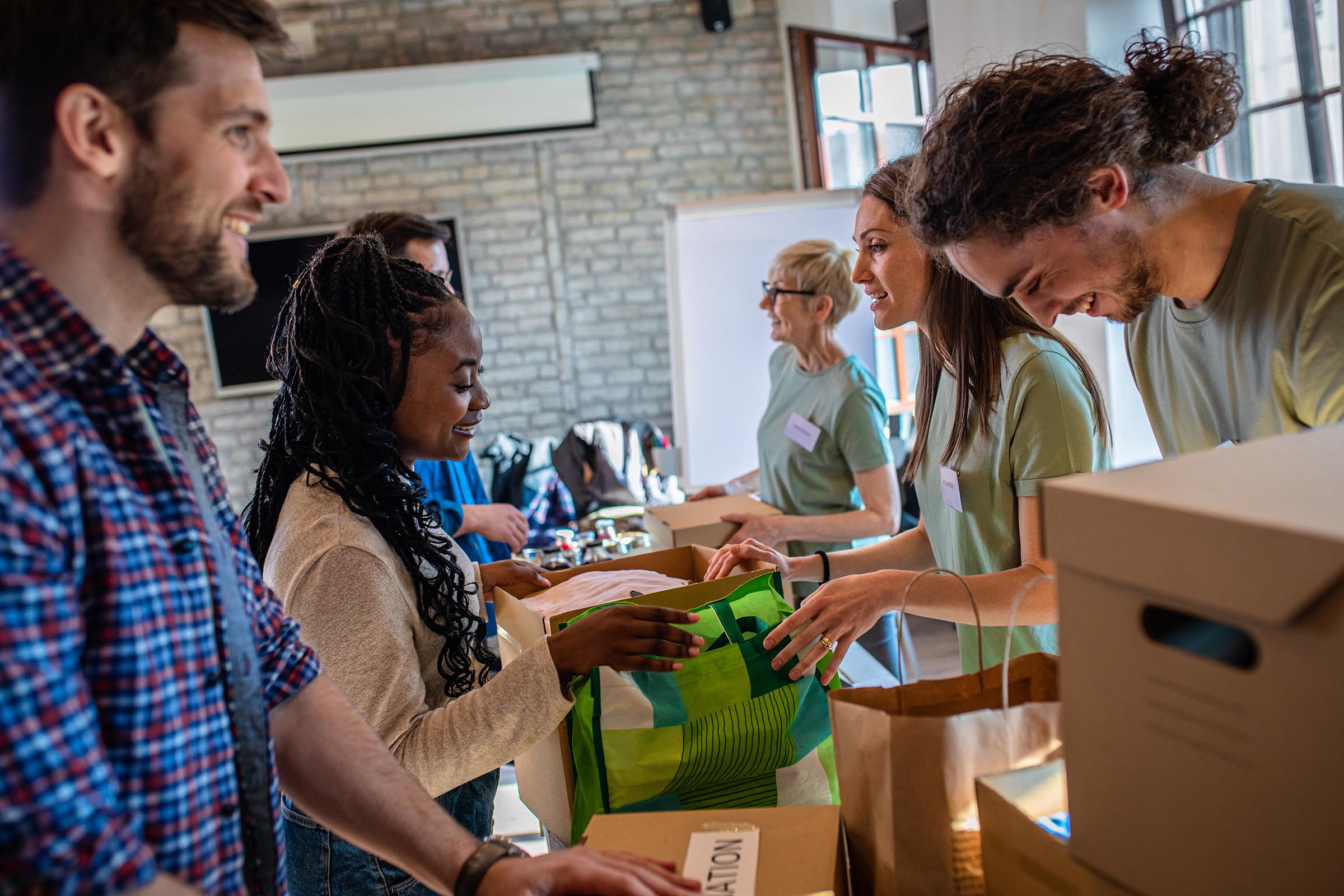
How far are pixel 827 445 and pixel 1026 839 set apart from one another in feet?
5.96

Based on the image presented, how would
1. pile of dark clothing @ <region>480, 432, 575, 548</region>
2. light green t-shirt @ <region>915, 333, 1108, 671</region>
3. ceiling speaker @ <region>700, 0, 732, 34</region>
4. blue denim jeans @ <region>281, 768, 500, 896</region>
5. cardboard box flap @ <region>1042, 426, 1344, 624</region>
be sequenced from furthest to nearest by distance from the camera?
1. ceiling speaker @ <region>700, 0, 732, 34</region>
2. pile of dark clothing @ <region>480, 432, 575, 548</region>
3. light green t-shirt @ <region>915, 333, 1108, 671</region>
4. blue denim jeans @ <region>281, 768, 500, 896</region>
5. cardboard box flap @ <region>1042, 426, 1344, 624</region>

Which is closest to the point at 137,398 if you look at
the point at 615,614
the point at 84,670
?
the point at 84,670

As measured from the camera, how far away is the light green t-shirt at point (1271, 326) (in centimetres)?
101

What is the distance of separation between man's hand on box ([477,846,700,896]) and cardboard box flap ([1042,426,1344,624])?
439 mm

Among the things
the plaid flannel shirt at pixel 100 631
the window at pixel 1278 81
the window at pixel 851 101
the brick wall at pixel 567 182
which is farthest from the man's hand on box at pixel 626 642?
the brick wall at pixel 567 182

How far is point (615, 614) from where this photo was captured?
1133 mm

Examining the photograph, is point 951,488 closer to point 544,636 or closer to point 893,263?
point 893,263

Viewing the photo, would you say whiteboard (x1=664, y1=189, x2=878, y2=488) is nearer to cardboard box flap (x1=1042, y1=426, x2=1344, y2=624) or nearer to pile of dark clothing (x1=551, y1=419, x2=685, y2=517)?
pile of dark clothing (x1=551, y1=419, x2=685, y2=517)

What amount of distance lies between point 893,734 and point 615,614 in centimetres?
44

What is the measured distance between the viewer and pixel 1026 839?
2.42 ft

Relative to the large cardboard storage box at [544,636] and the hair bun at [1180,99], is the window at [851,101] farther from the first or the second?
the large cardboard storage box at [544,636]

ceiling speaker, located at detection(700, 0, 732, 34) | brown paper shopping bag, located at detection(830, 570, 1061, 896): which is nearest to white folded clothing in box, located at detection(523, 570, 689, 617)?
brown paper shopping bag, located at detection(830, 570, 1061, 896)

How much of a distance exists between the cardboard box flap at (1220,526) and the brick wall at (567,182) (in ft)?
17.9

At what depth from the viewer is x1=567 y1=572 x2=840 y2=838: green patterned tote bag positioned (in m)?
1.11
